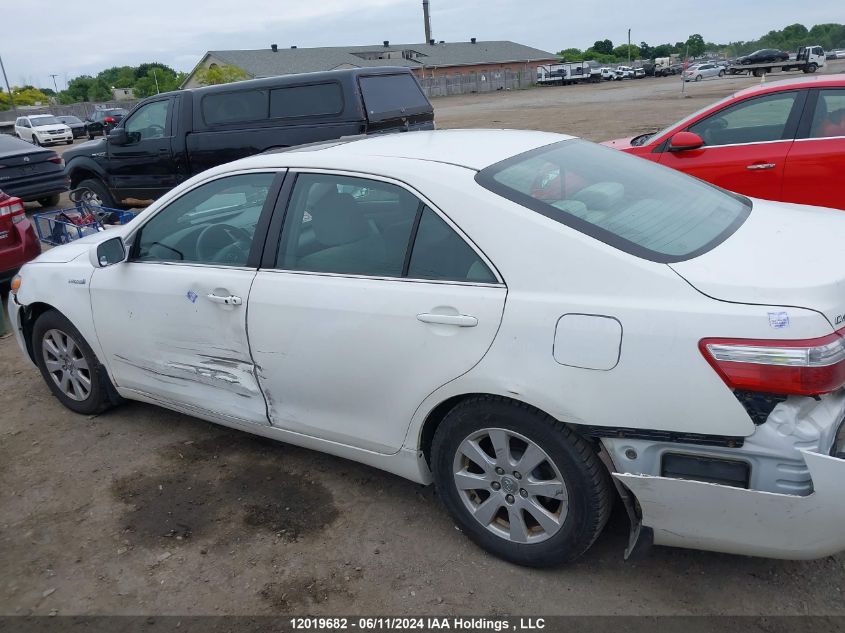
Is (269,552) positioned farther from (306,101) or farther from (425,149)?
(306,101)

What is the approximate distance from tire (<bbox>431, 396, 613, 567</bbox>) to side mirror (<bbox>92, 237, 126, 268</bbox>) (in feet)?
6.86

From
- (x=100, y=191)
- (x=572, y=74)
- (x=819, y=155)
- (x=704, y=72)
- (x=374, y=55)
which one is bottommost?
(x=100, y=191)

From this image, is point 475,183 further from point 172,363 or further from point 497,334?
point 172,363

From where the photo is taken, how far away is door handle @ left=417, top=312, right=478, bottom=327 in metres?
2.55

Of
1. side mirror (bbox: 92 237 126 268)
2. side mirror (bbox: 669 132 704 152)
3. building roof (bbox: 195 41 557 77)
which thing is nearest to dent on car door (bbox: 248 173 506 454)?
side mirror (bbox: 92 237 126 268)

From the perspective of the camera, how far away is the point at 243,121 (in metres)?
8.77

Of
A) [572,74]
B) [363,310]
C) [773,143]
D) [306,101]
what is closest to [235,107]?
[306,101]

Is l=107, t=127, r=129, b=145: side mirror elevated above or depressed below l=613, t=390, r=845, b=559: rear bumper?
above

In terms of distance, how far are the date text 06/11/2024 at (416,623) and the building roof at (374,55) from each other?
53801mm

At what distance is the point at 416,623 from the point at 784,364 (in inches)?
61.9

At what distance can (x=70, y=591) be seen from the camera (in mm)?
2867

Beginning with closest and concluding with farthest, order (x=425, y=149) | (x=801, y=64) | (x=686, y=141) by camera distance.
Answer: (x=425, y=149), (x=686, y=141), (x=801, y=64)

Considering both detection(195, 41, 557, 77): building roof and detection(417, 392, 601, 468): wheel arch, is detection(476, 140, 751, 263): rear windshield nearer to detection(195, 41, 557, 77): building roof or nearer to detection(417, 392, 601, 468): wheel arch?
detection(417, 392, 601, 468): wheel arch

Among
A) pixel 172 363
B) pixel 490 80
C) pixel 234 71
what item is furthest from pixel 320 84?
pixel 490 80
